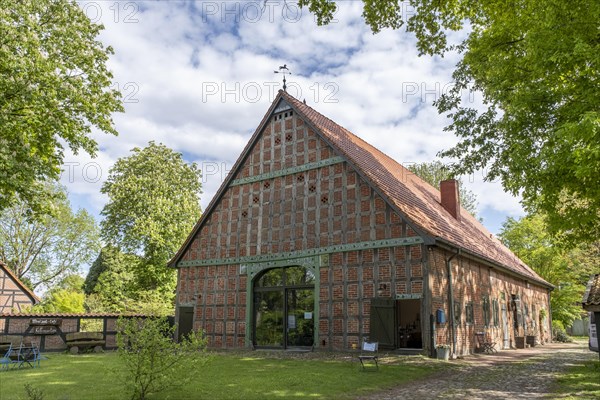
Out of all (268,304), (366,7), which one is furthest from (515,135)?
(268,304)

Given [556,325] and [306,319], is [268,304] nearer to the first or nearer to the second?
[306,319]

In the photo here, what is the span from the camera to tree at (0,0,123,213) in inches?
511

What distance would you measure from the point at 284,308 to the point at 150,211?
16422mm

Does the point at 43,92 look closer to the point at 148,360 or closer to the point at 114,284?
the point at 148,360

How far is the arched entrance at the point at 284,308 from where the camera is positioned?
1781 centimetres

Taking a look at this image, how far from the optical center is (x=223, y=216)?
69.4 ft

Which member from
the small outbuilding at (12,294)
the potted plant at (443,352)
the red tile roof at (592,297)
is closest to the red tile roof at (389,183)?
the potted plant at (443,352)

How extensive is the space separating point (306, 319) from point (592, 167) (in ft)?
36.9

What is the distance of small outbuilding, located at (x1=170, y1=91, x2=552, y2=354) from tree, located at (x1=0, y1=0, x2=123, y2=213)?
679 centimetres

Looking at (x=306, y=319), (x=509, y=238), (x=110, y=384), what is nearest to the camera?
(x=110, y=384)

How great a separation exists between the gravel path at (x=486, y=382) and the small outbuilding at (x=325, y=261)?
187 centimetres

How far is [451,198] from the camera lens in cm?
2433

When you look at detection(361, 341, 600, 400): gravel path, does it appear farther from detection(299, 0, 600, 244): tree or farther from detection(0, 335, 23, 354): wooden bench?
detection(0, 335, 23, 354): wooden bench

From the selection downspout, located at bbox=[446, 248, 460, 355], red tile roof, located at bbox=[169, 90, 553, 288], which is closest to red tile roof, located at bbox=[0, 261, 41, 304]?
red tile roof, located at bbox=[169, 90, 553, 288]
